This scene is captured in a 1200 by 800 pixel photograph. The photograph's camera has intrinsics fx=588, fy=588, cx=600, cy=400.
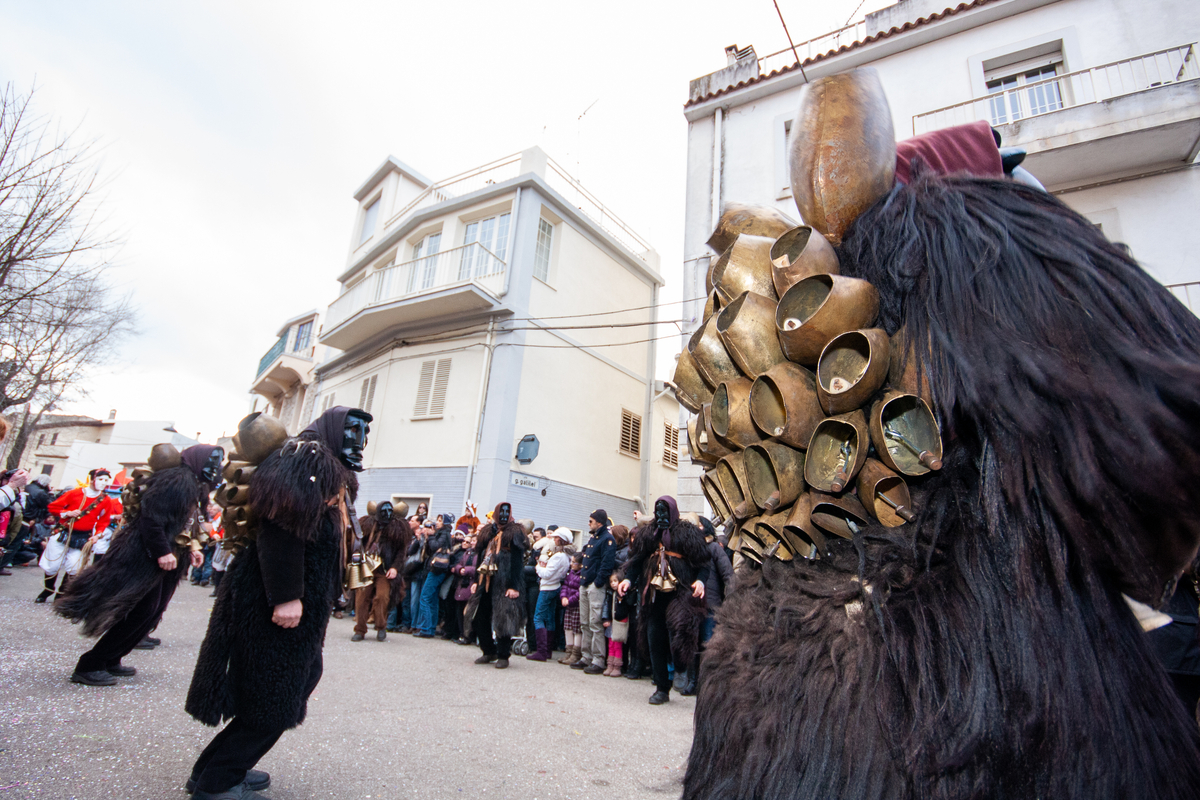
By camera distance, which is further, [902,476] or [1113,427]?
[902,476]

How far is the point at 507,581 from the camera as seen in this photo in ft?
25.2

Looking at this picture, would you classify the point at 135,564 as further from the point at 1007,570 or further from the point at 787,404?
the point at 1007,570

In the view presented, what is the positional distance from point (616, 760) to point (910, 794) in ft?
12.1

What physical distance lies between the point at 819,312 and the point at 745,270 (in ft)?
0.86

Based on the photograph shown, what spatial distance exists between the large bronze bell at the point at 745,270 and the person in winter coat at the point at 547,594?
8.04m

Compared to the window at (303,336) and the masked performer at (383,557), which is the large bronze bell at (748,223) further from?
the window at (303,336)

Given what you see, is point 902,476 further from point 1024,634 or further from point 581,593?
Result: point 581,593

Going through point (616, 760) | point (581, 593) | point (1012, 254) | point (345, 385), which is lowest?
point (616, 760)

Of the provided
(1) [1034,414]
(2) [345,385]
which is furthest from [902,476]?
(2) [345,385]

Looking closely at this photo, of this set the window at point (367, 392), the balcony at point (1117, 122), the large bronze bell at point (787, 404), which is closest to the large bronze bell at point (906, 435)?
the large bronze bell at point (787, 404)

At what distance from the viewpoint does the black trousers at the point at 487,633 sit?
741 cm

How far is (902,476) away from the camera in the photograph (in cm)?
90

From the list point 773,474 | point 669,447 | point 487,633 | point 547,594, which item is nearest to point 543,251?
point 669,447

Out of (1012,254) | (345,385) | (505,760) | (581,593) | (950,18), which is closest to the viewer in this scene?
(1012,254)
